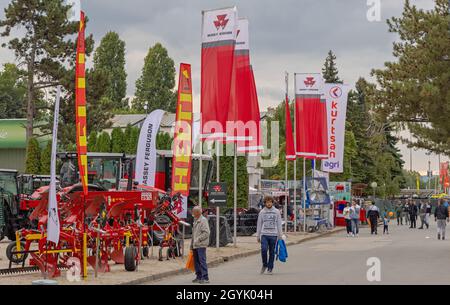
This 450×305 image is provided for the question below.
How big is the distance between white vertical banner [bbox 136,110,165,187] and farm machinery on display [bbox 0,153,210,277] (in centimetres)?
89

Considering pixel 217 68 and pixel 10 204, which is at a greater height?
pixel 217 68

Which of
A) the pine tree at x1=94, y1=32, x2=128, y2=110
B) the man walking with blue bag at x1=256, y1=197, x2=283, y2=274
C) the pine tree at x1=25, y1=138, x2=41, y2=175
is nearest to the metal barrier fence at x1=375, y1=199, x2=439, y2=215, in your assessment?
the pine tree at x1=25, y1=138, x2=41, y2=175

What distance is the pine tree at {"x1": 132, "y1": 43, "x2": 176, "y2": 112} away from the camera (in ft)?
386

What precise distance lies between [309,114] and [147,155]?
52.2 ft

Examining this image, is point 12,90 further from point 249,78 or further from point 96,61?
point 249,78

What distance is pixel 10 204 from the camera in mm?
35688

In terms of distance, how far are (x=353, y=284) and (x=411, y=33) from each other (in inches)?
810

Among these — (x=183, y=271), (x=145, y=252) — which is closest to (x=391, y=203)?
(x=145, y=252)

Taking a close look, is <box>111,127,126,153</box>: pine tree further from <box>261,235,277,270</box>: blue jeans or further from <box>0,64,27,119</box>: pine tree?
<box>261,235,277,270</box>: blue jeans

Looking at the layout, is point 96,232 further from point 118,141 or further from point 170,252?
point 118,141

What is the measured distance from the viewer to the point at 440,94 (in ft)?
103

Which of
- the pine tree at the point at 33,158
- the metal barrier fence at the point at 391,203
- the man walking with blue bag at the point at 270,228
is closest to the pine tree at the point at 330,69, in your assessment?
the metal barrier fence at the point at 391,203

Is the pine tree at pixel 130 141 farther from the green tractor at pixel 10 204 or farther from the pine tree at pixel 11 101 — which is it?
the green tractor at pixel 10 204

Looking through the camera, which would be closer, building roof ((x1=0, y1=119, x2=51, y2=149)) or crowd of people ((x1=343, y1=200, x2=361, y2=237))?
crowd of people ((x1=343, y1=200, x2=361, y2=237))
